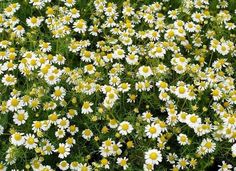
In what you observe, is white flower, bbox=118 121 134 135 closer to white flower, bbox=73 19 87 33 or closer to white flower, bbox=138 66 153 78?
white flower, bbox=138 66 153 78

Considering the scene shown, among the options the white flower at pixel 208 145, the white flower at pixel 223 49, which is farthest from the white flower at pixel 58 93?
the white flower at pixel 223 49

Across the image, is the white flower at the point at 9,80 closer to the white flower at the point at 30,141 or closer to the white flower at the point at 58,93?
the white flower at the point at 58,93

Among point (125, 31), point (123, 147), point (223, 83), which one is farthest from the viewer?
point (125, 31)

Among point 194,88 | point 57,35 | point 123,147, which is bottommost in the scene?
point 123,147

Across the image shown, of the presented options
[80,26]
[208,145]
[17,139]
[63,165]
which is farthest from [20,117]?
[208,145]

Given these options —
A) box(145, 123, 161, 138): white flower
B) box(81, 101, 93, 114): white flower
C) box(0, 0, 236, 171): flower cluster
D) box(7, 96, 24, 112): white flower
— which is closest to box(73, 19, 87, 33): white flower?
box(0, 0, 236, 171): flower cluster

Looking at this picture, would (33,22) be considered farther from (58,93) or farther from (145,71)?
(145,71)

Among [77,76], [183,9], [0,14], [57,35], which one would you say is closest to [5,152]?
[77,76]

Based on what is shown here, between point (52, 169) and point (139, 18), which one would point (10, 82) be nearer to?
point (52, 169)
